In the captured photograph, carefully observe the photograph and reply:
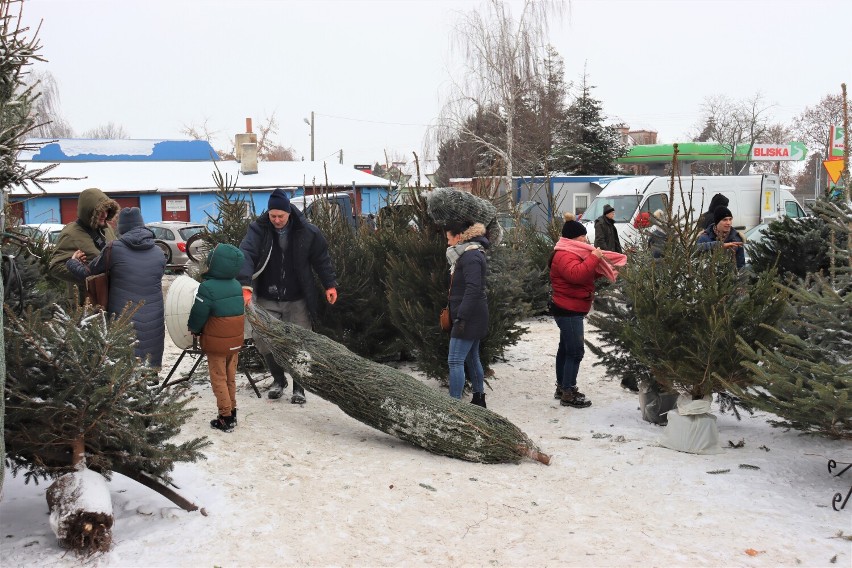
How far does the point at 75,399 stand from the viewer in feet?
13.1

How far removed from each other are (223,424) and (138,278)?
3.94 feet

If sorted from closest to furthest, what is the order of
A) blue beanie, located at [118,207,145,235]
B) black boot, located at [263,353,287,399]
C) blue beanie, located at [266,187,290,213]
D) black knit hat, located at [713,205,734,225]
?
blue beanie, located at [118,207,145,235], blue beanie, located at [266,187,290,213], black boot, located at [263,353,287,399], black knit hat, located at [713,205,734,225]

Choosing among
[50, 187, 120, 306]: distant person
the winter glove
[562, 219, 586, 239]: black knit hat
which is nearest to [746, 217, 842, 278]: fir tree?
[562, 219, 586, 239]: black knit hat

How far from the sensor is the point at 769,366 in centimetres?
487

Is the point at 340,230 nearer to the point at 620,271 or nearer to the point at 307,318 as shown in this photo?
the point at 307,318

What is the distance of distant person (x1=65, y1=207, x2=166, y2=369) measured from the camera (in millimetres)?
6043

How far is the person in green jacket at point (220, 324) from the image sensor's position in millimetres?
6016

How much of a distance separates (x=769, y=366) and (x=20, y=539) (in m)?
4.00

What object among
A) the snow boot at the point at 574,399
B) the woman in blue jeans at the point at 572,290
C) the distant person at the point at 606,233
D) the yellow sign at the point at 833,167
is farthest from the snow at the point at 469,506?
the distant person at the point at 606,233

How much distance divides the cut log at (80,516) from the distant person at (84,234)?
2.71m

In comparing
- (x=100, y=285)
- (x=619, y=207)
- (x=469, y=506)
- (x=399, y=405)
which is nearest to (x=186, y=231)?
(x=619, y=207)

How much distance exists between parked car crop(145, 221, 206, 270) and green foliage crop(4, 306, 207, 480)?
19.4 metres

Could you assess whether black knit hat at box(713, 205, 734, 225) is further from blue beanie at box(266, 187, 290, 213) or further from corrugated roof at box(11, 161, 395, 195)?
corrugated roof at box(11, 161, 395, 195)

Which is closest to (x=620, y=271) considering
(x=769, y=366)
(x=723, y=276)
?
(x=723, y=276)
